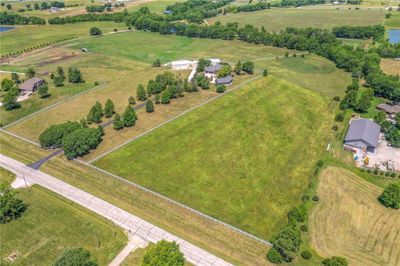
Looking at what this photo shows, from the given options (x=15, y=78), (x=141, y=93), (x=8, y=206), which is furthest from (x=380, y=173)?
(x=15, y=78)

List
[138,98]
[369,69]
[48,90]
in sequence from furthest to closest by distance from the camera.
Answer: [369,69], [48,90], [138,98]

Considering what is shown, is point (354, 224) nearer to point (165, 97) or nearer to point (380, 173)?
point (380, 173)

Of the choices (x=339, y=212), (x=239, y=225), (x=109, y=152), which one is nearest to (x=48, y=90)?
(x=109, y=152)

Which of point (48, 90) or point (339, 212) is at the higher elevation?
point (48, 90)

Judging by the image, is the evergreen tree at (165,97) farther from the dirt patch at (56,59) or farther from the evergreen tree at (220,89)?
the dirt patch at (56,59)

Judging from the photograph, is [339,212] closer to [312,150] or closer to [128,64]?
[312,150]
